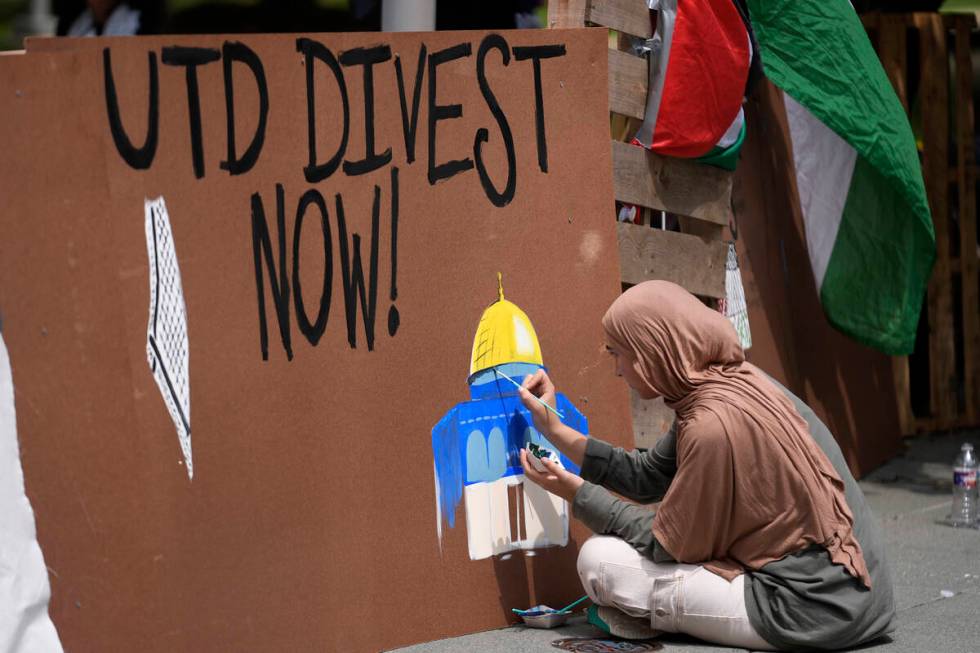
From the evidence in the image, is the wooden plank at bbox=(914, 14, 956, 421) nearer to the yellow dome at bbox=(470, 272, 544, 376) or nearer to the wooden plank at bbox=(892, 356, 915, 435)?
the wooden plank at bbox=(892, 356, 915, 435)

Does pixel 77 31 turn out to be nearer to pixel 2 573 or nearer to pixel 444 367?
pixel 444 367

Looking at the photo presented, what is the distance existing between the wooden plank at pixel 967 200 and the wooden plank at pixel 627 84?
3386 millimetres

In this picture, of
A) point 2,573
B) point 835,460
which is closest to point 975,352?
point 835,460

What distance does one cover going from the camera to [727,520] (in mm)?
3416

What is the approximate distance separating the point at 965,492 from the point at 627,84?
7.67 ft

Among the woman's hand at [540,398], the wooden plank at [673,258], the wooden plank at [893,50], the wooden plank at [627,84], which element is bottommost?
the woman's hand at [540,398]

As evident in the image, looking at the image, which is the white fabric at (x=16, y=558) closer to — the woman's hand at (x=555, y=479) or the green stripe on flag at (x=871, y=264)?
Result: the woman's hand at (x=555, y=479)

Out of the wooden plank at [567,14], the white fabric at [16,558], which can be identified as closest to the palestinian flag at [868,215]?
the wooden plank at [567,14]

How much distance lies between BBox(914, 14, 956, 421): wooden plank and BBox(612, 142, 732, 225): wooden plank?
2.73 m

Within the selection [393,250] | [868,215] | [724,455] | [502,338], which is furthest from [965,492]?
[393,250]

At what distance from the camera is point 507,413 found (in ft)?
12.4

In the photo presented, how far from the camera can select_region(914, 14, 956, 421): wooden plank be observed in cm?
689

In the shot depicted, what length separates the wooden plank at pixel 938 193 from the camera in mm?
6891

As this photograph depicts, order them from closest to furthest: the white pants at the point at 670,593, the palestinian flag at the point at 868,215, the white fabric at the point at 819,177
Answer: the white pants at the point at 670,593
the palestinian flag at the point at 868,215
the white fabric at the point at 819,177
